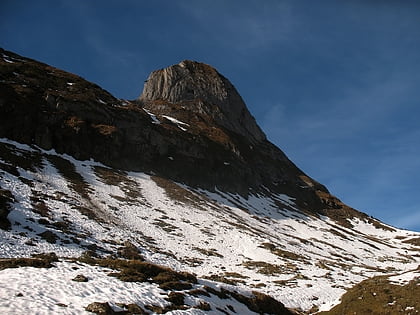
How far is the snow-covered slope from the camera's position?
15.3 m

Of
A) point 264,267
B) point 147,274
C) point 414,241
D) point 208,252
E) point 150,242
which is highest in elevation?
point 414,241

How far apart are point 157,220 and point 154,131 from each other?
46574mm

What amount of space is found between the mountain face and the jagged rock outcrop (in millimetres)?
416

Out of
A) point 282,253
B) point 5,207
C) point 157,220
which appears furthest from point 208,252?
point 5,207

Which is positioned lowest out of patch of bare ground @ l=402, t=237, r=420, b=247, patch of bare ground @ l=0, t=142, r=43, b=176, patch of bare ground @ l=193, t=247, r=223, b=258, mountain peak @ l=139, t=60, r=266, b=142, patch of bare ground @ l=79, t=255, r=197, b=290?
patch of bare ground @ l=79, t=255, r=197, b=290

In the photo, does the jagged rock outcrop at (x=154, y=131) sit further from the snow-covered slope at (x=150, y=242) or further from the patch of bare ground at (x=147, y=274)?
the patch of bare ground at (x=147, y=274)

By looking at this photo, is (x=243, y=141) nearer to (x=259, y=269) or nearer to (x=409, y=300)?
Result: (x=259, y=269)

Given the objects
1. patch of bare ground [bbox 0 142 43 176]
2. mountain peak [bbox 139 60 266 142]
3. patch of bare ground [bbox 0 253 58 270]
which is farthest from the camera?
mountain peak [bbox 139 60 266 142]

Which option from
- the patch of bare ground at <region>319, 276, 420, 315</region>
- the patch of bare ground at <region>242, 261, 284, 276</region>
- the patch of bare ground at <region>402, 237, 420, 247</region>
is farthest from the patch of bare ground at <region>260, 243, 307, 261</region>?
the patch of bare ground at <region>402, 237, 420, 247</region>

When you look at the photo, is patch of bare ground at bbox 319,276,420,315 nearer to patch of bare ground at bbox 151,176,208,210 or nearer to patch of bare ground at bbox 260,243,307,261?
patch of bare ground at bbox 260,243,307,261

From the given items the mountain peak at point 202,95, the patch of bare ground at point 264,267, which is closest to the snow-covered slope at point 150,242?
the patch of bare ground at point 264,267

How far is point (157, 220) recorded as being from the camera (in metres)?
51.1

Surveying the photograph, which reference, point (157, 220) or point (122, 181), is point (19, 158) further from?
point (157, 220)

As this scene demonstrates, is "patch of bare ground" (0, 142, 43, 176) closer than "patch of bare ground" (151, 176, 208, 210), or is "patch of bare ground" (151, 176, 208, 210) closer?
"patch of bare ground" (0, 142, 43, 176)
